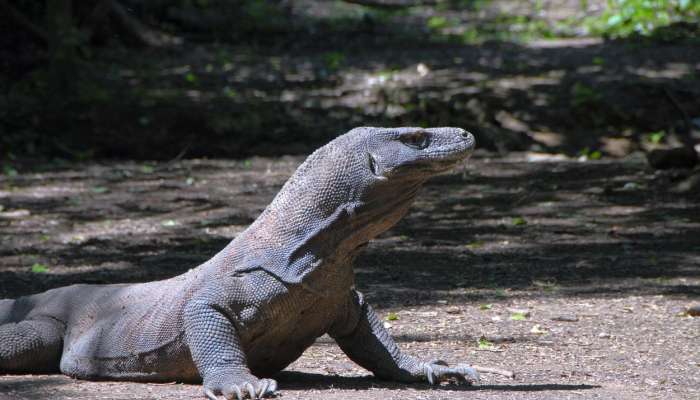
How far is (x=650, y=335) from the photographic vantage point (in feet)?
17.8

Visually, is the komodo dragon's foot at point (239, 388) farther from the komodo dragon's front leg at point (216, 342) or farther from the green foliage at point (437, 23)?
the green foliage at point (437, 23)

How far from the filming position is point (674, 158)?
403 inches

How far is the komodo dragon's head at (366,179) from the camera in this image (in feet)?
12.3

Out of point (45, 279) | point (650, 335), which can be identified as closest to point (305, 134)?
point (45, 279)

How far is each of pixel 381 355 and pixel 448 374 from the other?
249 mm

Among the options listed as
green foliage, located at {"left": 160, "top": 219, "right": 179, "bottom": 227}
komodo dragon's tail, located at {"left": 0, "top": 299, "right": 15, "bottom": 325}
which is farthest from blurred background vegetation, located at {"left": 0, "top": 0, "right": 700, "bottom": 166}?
komodo dragon's tail, located at {"left": 0, "top": 299, "right": 15, "bottom": 325}

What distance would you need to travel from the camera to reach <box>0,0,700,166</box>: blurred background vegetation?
11898 mm

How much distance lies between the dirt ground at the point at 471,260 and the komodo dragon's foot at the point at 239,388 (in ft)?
0.51

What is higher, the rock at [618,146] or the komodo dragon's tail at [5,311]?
the komodo dragon's tail at [5,311]

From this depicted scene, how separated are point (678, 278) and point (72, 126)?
7025 millimetres

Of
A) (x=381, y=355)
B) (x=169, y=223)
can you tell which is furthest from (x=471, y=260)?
(x=381, y=355)

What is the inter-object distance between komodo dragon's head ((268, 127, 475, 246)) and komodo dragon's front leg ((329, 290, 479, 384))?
491mm

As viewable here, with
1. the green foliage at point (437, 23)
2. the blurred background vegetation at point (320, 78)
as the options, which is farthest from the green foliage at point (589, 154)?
the green foliage at point (437, 23)

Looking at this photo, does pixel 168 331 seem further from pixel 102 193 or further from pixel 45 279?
pixel 102 193
